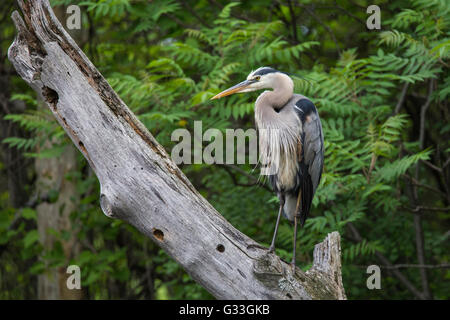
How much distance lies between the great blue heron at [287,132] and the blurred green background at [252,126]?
1.08 feet

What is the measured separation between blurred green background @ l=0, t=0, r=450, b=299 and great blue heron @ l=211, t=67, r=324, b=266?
330 millimetres

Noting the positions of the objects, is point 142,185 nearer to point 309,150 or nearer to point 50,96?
point 50,96

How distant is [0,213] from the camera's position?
6.46 metres

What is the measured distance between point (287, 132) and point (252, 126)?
1.94 meters

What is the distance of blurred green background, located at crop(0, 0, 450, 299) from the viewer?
4297 mm

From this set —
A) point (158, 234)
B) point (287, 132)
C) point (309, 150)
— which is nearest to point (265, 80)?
point (287, 132)

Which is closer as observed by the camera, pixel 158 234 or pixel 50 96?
pixel 158 234

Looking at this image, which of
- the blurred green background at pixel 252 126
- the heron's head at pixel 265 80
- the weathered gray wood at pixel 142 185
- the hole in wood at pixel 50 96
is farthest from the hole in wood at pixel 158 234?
the blurred green background at pixel 252 126

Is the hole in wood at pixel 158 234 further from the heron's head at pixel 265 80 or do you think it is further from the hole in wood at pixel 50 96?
the heron's head at pixel 265 80

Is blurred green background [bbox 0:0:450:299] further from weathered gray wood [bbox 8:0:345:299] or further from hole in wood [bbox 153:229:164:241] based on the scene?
hole in wood [bbox 153:229:164:241]

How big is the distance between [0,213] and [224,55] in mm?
3732

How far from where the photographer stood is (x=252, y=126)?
5.52 meters

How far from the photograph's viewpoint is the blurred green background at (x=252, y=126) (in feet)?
14.1

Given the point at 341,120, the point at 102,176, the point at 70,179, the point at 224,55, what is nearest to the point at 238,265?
the point at 102,176
